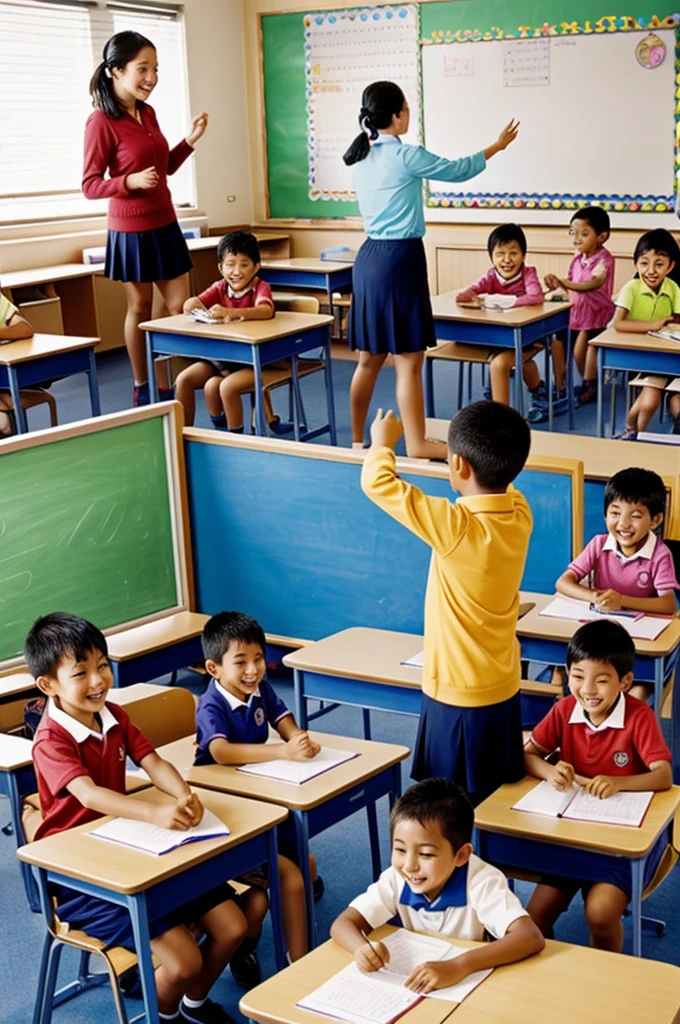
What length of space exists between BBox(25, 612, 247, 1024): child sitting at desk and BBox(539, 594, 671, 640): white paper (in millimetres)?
1076

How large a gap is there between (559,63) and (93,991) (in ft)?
23.6

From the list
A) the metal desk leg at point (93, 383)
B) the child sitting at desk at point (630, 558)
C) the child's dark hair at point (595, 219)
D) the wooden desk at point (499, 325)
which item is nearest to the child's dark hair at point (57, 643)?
the child sitting at desk at point (630, 558)

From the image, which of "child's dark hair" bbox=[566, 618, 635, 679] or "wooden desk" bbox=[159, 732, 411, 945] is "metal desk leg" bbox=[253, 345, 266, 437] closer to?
"wooden desk" bbox=[159, 732, 411, 945]

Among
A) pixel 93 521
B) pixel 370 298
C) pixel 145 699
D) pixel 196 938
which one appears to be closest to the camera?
pixel 196 938

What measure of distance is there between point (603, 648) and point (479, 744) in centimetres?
31

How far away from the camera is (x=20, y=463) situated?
3557 mm

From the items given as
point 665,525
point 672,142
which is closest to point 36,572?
point 665,525

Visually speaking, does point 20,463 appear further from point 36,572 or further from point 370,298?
point 370,298

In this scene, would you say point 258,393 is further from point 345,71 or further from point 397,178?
point 345,71

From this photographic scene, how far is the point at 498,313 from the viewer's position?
6.18m

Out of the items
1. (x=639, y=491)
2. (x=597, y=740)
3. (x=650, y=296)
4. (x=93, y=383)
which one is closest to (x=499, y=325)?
(x=650, y=296)

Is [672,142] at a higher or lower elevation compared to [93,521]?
higher

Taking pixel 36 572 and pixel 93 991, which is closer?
pixel 93 991

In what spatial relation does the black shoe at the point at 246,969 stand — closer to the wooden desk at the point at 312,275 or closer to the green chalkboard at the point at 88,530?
the green chalkboard at the point at 88,530
